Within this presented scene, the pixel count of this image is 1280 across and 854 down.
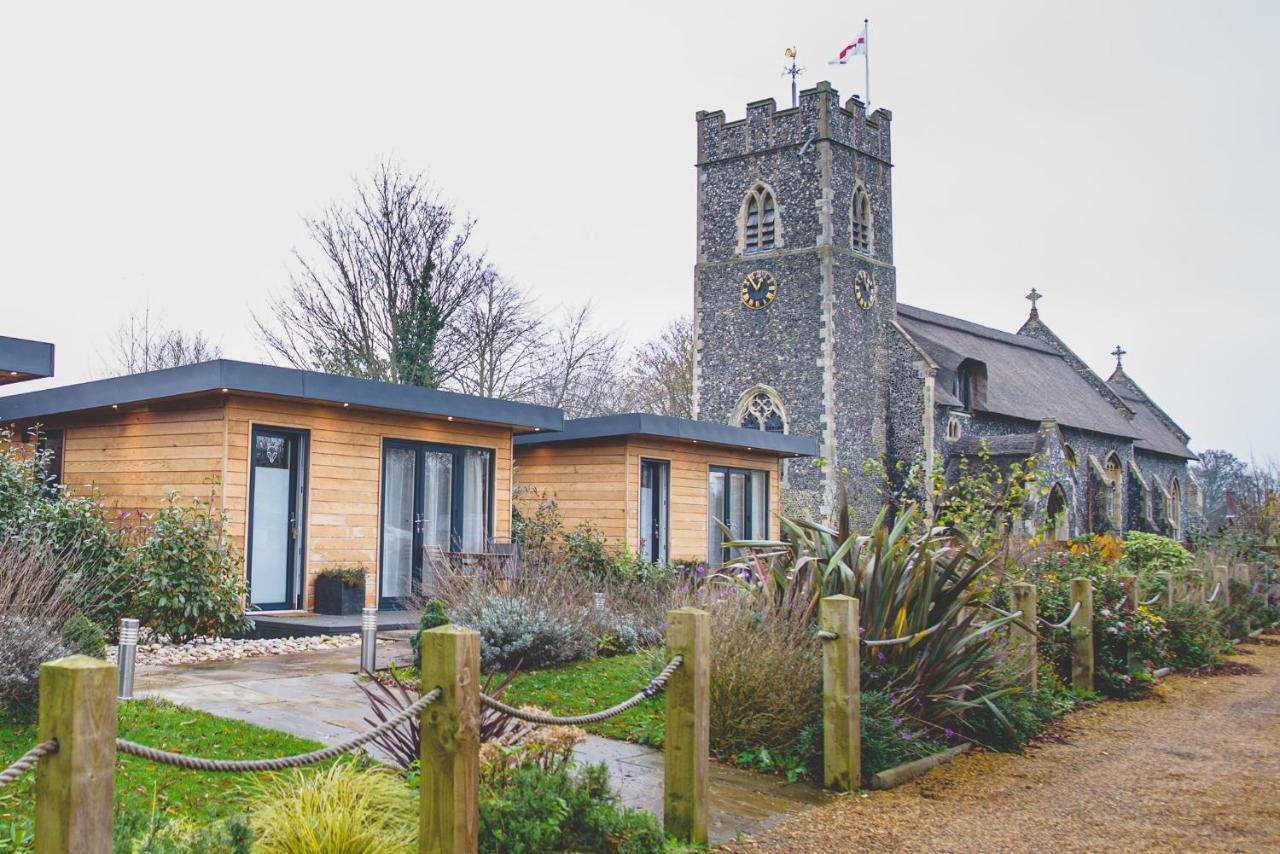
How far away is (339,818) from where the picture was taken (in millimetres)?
3508

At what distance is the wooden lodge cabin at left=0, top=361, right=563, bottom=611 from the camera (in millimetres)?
10920

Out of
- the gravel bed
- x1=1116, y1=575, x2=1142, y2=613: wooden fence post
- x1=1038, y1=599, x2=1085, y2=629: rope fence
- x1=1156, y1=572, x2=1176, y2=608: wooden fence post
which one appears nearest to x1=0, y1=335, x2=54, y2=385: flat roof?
the gravel bed

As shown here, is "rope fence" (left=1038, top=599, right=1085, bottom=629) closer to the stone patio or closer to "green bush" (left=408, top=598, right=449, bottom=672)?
the stone patio

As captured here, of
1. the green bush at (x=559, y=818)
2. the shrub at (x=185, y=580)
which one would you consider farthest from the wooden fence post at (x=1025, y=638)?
the shrub at (x=185, y=580)

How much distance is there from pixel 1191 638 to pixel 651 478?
25.0 feet

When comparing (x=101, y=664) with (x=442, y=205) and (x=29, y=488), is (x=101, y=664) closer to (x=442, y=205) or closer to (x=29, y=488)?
(x=29, y=488)

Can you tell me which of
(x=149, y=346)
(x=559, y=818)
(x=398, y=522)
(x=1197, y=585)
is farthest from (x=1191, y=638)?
(x=149, y=346)

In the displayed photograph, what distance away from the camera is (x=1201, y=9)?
9195mm

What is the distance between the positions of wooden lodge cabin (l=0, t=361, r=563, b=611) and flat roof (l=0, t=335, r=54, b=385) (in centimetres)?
10

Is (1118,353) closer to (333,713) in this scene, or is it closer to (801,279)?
(801,279)

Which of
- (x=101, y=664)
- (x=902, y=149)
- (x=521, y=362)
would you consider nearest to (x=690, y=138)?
(x=902, y=149)

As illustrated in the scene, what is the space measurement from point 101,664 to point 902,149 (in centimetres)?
3400

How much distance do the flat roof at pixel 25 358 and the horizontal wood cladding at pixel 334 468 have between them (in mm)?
1647

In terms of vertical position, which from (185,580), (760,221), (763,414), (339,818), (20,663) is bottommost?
(339,818)
